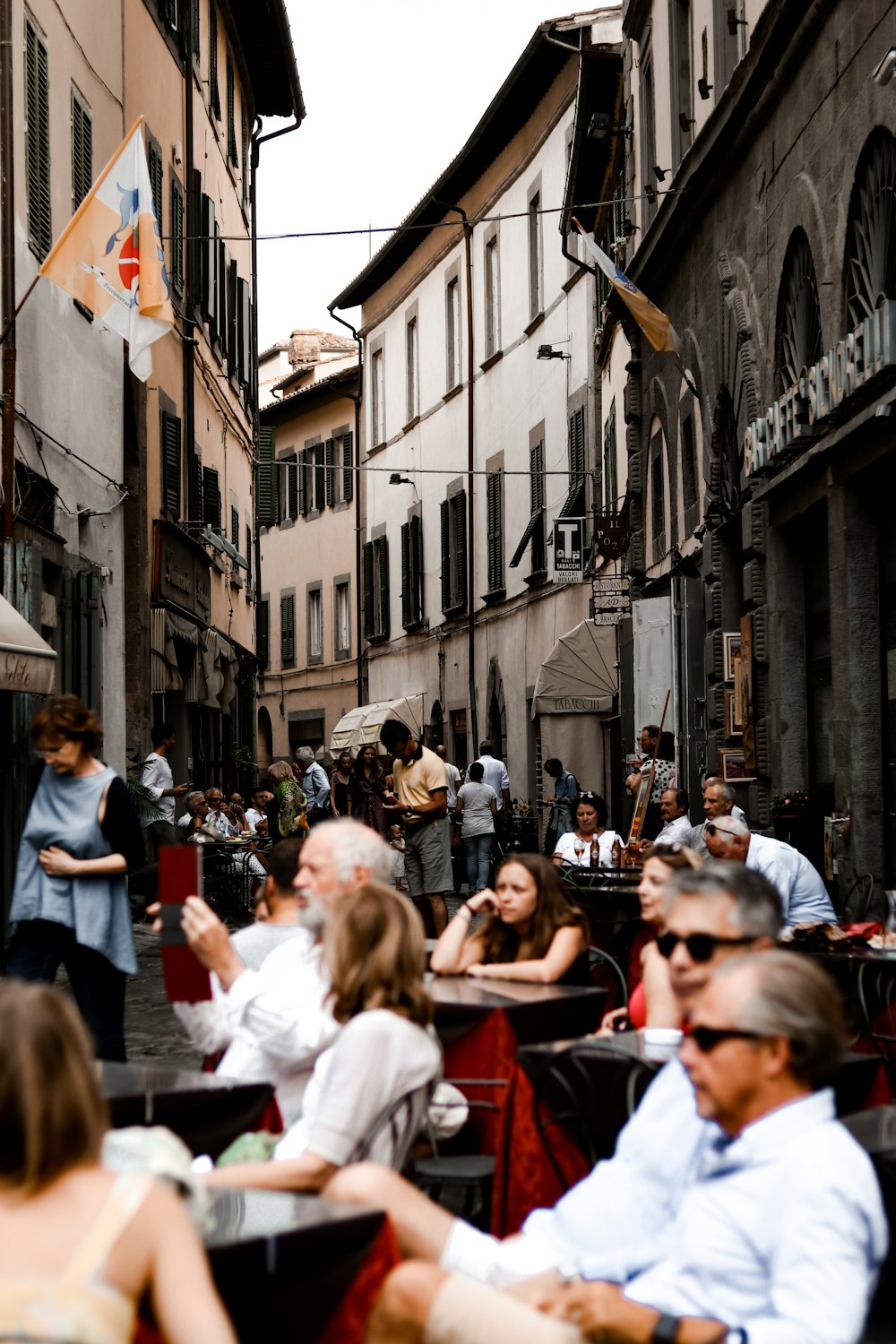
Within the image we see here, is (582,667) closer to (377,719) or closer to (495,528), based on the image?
(495,528)

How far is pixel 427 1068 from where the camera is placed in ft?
13.5

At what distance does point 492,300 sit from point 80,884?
26.1 metres

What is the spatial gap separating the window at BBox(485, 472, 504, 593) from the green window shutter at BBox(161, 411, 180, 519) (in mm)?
10782

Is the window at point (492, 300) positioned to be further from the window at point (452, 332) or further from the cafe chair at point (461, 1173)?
the cafe chair at point (461, 1173)

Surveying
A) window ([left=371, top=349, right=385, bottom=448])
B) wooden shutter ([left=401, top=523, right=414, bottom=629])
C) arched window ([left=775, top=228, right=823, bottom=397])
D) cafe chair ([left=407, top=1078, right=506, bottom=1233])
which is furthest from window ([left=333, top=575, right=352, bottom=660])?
cafe chair ([left=407, top=1078, right=506, bottom=1233])

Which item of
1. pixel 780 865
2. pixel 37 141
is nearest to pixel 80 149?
pixel 37 141

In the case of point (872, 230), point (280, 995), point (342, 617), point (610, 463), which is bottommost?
point (280, 995)

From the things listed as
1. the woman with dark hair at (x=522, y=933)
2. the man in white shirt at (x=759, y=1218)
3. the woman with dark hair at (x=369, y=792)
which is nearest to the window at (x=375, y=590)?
the woman with dark hair at (x=369, y=792)

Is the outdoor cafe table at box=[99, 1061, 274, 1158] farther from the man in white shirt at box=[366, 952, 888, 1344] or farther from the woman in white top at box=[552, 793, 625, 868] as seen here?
the woman in white top at box=[552, 793, 625, 868]

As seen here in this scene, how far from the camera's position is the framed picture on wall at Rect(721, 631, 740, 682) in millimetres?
15828

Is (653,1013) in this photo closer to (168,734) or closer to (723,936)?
(723,936)

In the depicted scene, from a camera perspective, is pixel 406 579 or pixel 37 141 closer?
pixel 37 141

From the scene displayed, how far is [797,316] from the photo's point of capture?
13.9m

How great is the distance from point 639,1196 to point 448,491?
31.3 m
